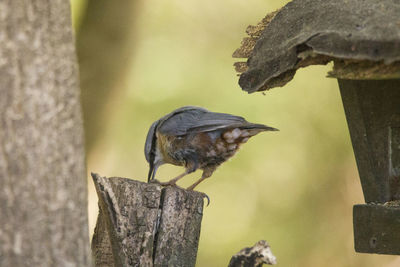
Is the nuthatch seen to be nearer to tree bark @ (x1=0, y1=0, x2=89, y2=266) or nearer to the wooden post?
the wooden post

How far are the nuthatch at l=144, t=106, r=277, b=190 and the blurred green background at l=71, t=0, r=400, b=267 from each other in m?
4.69

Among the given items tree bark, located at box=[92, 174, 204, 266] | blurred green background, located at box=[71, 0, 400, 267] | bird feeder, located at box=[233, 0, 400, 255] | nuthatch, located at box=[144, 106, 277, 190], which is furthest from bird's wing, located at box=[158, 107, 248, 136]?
blurred green background, located at box=[71, 0, 400, 267]

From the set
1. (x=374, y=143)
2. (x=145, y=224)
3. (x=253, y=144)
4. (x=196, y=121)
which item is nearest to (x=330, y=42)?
(x=374, y=143)

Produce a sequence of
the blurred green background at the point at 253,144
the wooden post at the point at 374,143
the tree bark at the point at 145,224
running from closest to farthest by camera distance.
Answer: the tree bark at the point at 145,224
the wooden post at the point at 374,143
the blurred green background at the point at 253,144

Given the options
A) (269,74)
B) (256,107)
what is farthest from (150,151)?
(256,107)

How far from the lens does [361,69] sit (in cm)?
288

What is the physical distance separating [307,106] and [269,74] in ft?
24.1

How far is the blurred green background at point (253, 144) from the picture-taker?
983 centimetres

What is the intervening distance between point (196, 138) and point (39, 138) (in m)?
2.49

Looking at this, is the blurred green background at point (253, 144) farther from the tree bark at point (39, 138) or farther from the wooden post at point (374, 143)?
the tree bark at point (39, 138)

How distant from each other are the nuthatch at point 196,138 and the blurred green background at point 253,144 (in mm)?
4692

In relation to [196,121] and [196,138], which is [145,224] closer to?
[196,121]

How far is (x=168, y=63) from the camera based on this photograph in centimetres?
991

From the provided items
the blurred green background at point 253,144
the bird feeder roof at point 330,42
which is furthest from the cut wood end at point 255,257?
the blurred green background at point 253,144
